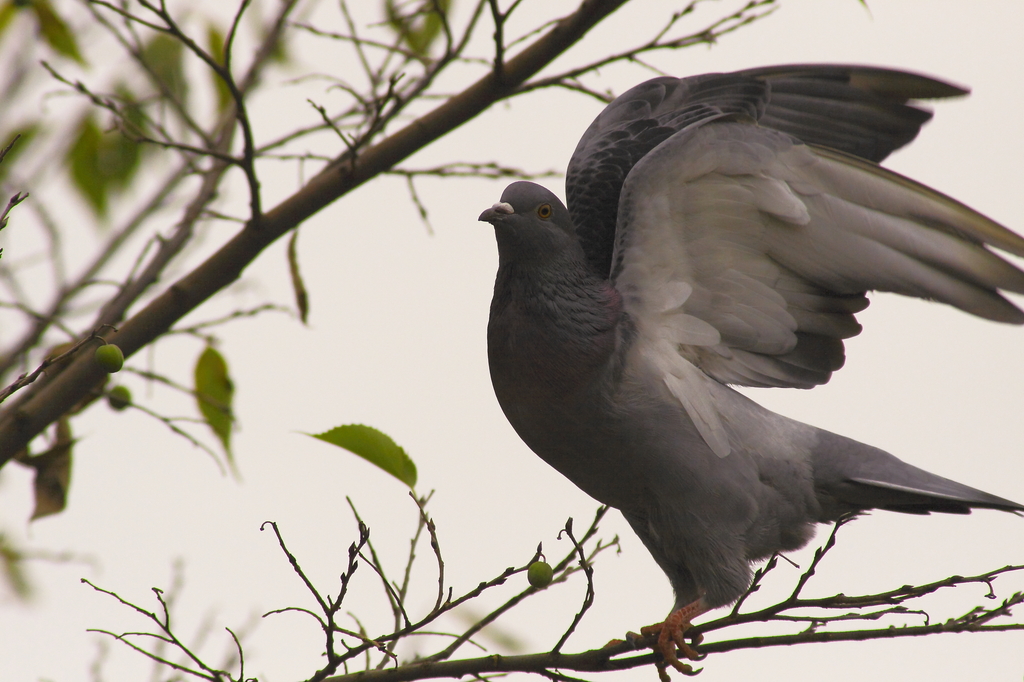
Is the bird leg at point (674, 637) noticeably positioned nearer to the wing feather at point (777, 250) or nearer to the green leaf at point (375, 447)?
the wing feather at point (777, 250)

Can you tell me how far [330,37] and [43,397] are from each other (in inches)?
56.9

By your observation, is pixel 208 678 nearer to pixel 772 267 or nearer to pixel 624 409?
pixel 624 409

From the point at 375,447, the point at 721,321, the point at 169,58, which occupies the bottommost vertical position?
the point at 375,447

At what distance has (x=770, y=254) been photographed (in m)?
3.14

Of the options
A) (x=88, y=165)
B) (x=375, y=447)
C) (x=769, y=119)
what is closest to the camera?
(x=375, y=447)

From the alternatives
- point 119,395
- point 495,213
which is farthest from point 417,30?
point 119,395

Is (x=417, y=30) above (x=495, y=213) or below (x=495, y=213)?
above

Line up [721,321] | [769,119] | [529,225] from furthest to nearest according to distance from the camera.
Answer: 1. [769,119]
2. [721,321]
3. [529,225]

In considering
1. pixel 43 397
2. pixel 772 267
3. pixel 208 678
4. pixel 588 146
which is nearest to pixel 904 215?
pixel 772 267

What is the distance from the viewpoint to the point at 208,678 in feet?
7.36

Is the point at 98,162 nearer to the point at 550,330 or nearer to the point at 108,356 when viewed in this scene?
the point at 108,356

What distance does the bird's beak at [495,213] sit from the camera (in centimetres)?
307

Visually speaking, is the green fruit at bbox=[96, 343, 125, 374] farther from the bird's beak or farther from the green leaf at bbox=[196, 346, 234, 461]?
the bird's beak

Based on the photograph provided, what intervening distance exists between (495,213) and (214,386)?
3.69 ft
